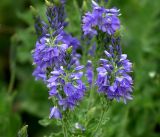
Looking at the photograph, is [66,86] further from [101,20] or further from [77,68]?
[101,20]

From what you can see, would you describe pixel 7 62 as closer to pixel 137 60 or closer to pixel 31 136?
pixel 31 136

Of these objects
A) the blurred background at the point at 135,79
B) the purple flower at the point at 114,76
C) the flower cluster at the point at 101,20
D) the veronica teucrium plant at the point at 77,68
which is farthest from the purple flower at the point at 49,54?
the blurred background at the point at 135,79

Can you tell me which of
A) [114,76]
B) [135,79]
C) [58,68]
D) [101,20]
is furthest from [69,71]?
[135,79]

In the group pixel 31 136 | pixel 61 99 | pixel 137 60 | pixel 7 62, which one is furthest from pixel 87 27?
pixel 7 62

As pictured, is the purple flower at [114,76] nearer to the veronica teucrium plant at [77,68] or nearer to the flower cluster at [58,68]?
the veronica teucrium plant at [77,68]

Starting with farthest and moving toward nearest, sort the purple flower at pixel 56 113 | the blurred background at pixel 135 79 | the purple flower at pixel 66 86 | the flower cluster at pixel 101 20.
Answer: the blurred background at pixel 135 79, the flower cluster at pixel 101 20, the purple flower at pixel 56 113, the purple flower at pixel 66 86

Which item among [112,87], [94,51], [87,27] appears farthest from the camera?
[94,51]
